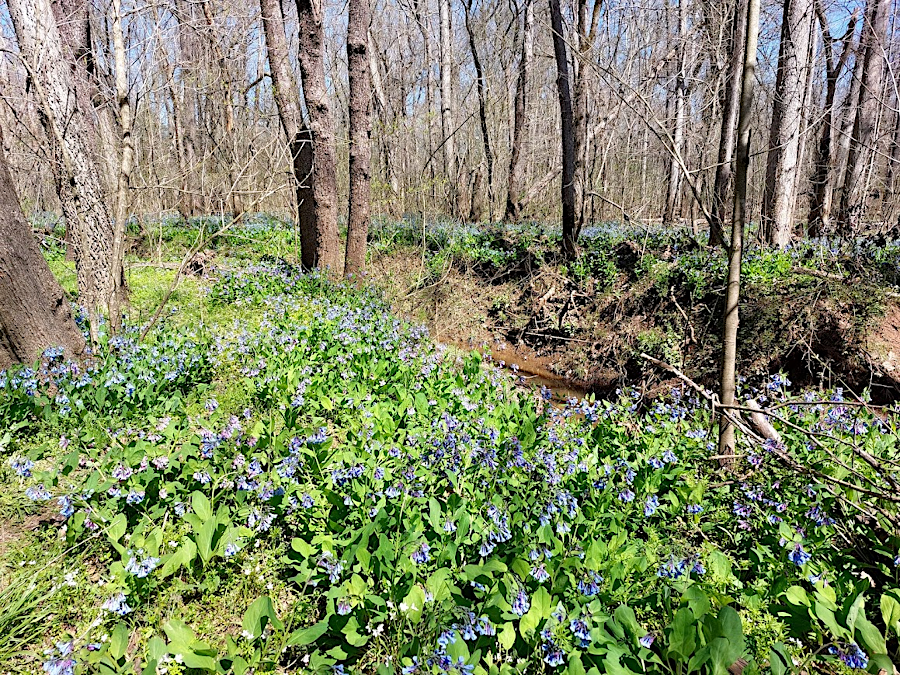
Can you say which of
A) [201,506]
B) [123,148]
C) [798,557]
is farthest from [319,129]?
[798,557]

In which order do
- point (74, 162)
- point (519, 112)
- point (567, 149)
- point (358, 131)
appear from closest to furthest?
point (74, 162) → point (358, 131) → point (567, 149) → point (519, 112)

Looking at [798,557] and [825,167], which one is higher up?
[825,167]

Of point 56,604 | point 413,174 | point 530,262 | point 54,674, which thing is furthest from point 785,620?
point 413,174

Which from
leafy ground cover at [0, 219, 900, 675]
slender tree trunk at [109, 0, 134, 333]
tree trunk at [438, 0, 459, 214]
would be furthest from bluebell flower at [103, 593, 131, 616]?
Answer: tree trunk at [438, 0, 459, 214]

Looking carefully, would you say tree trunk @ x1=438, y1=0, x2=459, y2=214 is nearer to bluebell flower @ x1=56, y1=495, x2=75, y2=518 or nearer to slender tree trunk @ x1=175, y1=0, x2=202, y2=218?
Answer: slender tree trunk @ x1=175, y1=0, x2=202, y2=218

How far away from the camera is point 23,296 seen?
3.11 metres

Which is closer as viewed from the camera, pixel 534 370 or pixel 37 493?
pixel 37 493

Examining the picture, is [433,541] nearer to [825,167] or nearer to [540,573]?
[540,573]

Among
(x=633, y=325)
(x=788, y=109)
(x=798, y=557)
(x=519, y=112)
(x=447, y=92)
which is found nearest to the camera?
(x=798, y=557)

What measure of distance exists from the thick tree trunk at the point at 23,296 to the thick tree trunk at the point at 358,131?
12.7 feet

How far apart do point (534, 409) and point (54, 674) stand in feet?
8.45

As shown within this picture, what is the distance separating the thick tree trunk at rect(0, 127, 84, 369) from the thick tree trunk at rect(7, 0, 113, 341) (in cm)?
111

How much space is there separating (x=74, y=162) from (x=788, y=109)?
759 centimetres

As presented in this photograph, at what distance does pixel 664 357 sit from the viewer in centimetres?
564
